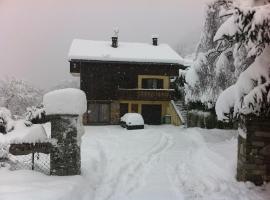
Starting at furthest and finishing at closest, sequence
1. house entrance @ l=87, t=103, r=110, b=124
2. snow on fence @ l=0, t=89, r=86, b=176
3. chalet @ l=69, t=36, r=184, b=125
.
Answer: chalet @ l=69, t=36, r=184, b=125 < house entrance @ l=87, t=103, r=110, b=124 < snow on fence @ l=0, t=89, r=86, b=176

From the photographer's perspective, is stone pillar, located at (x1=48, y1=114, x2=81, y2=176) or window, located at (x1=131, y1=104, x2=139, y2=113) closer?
stone pillar, located at (x1=48, y1=114, x2=81, y2=176)

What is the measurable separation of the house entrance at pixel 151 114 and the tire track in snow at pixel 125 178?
18369 mm

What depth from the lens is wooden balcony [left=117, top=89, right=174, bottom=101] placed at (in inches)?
1410

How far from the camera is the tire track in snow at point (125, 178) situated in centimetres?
1034

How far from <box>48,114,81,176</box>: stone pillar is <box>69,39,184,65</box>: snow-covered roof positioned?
2369cm

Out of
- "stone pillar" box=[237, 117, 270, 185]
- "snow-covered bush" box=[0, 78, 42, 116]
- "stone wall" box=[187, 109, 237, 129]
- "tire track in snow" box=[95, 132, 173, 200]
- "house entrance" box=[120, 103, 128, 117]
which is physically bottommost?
"snow-covered bush" box=[0, 78, 42, 116]

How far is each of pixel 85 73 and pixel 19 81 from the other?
19122mm

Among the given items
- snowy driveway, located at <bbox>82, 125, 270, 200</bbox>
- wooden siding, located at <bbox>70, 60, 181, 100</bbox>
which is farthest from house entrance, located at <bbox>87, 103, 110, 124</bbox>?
snowy driveway, located at <bbox>82, 125, 270, 200</bbox>

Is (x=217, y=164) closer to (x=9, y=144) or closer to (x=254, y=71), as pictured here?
(x=254, y=71)

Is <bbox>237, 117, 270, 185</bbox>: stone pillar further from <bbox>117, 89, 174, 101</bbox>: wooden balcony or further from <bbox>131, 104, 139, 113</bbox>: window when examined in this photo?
<bbox>131, 104, 139, 113</bbox>: window

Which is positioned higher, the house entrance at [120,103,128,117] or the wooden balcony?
the wooden balcony

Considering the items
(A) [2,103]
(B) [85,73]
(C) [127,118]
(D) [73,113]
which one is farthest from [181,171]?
(A) [2,103]

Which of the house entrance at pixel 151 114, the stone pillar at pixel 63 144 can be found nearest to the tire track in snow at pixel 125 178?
the stone pillar at pixel 63 144

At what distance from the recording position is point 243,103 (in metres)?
11.3
